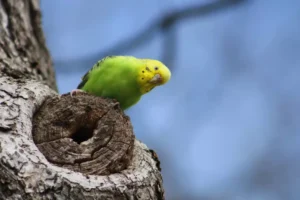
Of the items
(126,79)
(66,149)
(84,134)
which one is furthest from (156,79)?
(66,149)

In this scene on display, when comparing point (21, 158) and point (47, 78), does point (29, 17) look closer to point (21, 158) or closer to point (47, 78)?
point (47, 78)

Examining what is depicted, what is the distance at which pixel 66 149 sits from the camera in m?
1.74

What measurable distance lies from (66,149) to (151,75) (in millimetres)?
892

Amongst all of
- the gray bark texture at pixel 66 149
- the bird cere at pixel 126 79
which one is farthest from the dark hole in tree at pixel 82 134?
the bird cere at pixel 126 79

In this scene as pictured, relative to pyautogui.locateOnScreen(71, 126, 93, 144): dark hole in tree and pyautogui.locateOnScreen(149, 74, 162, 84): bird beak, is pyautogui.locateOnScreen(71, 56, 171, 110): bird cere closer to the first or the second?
pyautogui.locateOnScreen(149, 74, 162, 84): bird beak

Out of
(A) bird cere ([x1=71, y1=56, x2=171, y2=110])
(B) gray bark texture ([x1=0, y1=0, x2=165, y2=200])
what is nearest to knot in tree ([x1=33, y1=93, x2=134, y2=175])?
(B) gray bark texture ([x1=0, y1=0, x2=165, y2=200])

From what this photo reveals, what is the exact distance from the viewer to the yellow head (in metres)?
2.53

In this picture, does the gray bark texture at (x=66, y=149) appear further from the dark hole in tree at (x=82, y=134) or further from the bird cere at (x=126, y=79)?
the bird cere at (x=126, y=79)

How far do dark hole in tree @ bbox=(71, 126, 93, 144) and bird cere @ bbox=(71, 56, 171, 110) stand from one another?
625mm

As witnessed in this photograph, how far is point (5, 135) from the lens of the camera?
166 cm

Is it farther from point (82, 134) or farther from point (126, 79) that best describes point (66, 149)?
point (126, 79)

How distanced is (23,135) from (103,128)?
0.30m

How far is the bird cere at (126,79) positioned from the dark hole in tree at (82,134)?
625mm

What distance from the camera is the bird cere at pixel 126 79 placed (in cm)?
253
